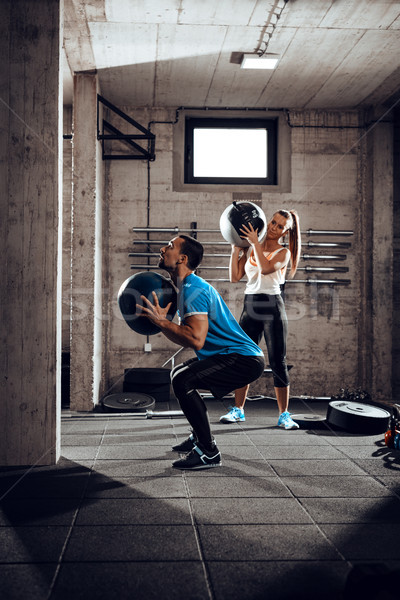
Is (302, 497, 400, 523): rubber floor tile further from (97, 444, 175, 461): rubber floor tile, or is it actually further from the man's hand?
the man's hand

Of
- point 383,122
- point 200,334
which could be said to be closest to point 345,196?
point 383,122

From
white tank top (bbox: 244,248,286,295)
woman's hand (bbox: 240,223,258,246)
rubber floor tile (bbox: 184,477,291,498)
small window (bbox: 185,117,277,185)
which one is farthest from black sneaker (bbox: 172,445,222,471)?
small window (bbox: 185,117,277,185)

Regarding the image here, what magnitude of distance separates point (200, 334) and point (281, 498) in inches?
35.6

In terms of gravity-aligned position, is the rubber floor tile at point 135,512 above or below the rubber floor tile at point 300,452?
above

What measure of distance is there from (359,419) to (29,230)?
8.92 ft

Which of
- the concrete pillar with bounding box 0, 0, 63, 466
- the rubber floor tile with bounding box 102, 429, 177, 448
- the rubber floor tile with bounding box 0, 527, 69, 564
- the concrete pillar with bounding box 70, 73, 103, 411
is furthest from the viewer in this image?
the concrete pillar with bounding box 70, 73, 103, 411

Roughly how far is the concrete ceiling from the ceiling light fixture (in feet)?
0.21

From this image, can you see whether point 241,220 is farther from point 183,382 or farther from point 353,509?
point 353,509

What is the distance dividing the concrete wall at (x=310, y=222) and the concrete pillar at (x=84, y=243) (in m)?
0.69

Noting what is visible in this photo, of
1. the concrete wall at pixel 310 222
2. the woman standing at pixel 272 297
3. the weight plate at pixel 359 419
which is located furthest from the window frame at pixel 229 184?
the weight plate at pixel 359 419

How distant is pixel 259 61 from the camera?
14.3 ft

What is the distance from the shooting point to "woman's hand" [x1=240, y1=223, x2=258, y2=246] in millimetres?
3686

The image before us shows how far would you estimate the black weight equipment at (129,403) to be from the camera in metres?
4.36

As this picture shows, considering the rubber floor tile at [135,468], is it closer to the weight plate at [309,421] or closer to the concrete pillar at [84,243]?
the weight plate at [309,421]
